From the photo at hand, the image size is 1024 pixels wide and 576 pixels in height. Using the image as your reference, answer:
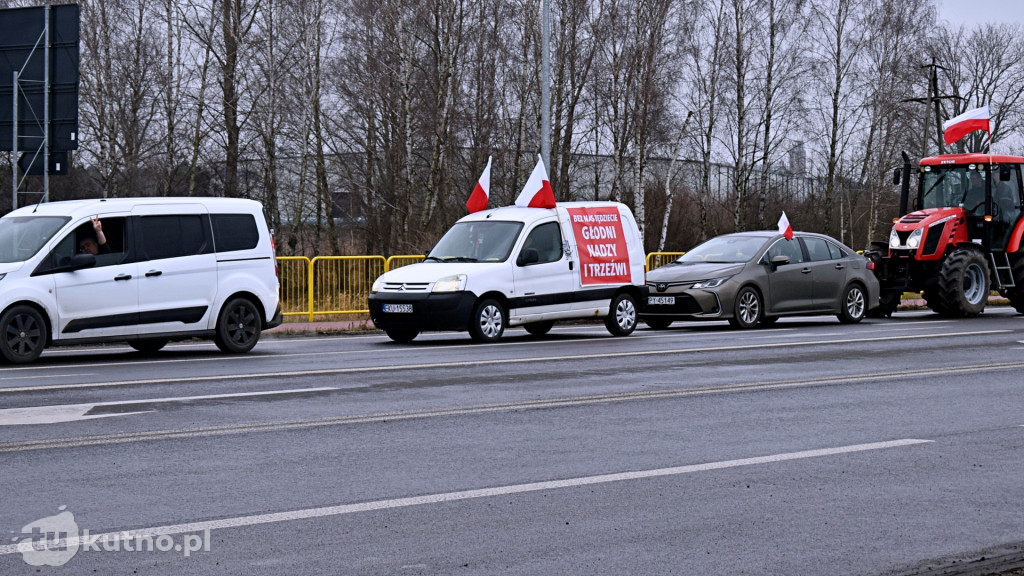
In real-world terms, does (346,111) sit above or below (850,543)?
above

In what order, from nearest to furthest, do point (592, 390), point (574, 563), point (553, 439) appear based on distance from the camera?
point (574, 563) < point (553, 439) < point (592, 390)

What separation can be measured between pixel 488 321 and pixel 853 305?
26.9ft

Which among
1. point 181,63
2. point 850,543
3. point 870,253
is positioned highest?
point 181,63

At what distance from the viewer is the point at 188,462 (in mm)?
7848

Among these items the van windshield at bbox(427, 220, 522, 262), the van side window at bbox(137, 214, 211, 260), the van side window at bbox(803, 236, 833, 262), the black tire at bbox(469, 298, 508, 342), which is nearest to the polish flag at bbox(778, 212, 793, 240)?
the van side window at bbox(803, 236, 833, 262)

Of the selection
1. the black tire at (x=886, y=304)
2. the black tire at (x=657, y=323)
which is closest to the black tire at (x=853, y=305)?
the black tire at (x=886, y=304)

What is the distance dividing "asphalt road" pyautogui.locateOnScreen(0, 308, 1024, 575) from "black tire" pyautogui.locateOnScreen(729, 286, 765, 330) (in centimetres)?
652

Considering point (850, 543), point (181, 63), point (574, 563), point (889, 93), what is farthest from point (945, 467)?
point (889, 93)

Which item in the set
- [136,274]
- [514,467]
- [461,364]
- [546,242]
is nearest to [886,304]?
[546,242]

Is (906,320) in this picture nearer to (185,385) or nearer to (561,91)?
(185,385)

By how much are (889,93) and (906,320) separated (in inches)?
1371

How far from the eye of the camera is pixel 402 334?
18453 mm

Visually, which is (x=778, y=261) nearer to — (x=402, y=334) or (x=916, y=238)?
(x=916, y=238)

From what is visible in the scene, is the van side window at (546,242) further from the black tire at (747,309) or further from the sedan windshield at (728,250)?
the sedan windshield at (728,250)
